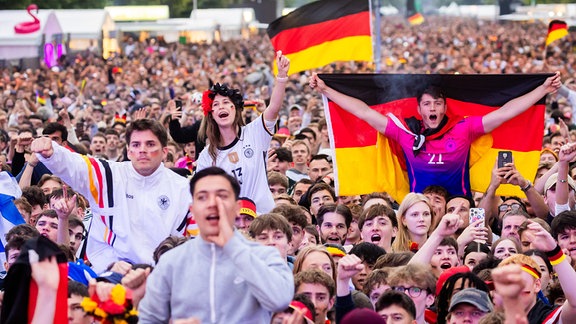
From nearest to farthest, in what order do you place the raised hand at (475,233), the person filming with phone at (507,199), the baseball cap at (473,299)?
1. the baseball cap at (473,299)
2. the raised hand at (475,233)
3. the person filming with phone at (507,199)

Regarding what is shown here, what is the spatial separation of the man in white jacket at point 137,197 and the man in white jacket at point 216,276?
268 cm

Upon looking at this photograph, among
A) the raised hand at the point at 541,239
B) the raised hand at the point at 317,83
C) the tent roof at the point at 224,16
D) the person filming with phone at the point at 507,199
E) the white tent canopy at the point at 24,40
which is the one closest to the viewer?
the raised hand at the point at 541,239

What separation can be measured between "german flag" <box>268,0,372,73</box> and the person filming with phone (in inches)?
196

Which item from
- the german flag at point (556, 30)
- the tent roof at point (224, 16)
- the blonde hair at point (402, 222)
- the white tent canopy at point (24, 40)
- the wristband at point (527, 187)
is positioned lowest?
the blonde hair at point (402, 222)

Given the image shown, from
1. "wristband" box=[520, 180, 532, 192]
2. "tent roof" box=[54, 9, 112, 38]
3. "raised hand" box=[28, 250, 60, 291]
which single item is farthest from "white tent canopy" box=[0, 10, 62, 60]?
"raised hand" box=[28, 250, 60, 291]

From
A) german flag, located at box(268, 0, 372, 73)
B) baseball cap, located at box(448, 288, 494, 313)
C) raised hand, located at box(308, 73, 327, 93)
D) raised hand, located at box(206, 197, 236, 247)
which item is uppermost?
german flag, located at box(268, 0, 372, 73)

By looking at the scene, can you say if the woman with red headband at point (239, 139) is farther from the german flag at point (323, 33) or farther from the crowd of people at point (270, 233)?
the german flag at point (323, 33)

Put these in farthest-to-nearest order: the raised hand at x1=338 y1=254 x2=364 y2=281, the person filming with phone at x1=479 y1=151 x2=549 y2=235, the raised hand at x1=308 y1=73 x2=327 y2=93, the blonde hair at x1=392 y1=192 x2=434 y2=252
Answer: the raised hand at x1=308 y1=73 x2=327 y2=93 < the person filming with phone at x1=479 y1=151 x2=549 y2=235 < the blonde hair at x1=392 y1=192 x2=434 y2=252 < the raised hand at x1=338 y1=254 x2=364 y2=281

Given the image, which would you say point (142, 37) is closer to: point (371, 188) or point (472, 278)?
point (371, 188)

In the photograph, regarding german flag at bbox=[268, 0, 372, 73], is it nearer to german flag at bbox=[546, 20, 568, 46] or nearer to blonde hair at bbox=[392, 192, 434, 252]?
blonde hair at bbox=[392, 192, 434, 252]

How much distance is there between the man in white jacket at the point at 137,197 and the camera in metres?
9.47

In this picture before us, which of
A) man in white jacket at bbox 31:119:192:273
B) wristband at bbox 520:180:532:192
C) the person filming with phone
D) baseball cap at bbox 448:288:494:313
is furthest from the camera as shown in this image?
wristband at bbox 520:180:532:192

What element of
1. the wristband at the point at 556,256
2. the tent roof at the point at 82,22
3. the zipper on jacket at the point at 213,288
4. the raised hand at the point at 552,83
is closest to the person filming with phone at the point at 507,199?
the raised hand at the point at 552,83

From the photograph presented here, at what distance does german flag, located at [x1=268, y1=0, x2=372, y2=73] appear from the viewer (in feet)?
56.3
